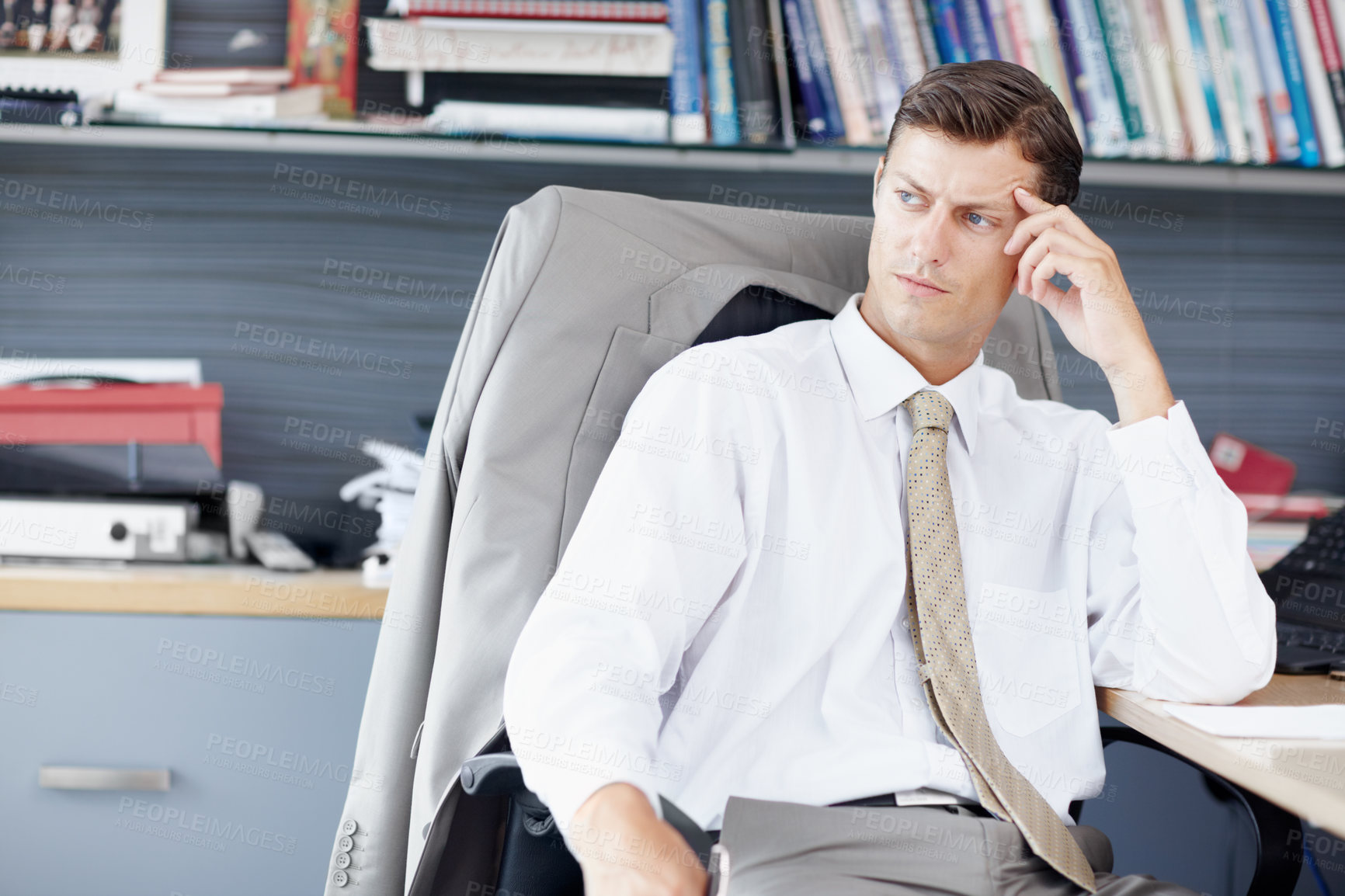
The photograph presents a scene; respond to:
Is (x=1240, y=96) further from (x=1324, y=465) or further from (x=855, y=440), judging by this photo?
(x=855, y=440)

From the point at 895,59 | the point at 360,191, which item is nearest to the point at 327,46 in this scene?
the point at 360,191

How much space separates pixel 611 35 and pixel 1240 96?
105 cm

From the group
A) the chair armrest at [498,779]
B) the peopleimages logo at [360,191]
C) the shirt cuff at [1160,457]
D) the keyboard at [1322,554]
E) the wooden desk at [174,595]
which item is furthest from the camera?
the peopleimages logo at [360,191]

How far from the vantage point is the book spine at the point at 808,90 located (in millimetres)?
1723

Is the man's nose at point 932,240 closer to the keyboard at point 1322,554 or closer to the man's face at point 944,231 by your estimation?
the man's face at point 944,231

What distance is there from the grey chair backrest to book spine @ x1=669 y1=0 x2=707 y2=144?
0.57m

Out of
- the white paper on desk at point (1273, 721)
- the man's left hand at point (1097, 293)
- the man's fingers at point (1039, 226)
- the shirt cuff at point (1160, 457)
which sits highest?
the man's fingers at point (1039, 226)

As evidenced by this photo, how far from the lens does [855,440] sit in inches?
Result: 45.1

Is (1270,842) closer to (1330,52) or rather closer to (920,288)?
(920,288)

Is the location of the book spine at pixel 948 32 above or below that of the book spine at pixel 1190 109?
above

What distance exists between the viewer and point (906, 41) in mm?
1729

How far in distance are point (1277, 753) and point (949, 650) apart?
306 mm

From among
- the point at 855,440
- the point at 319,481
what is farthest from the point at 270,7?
the point at 855,440

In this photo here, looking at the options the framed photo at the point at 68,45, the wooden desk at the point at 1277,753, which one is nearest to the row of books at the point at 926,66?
the framed photo at the point at 68,45
